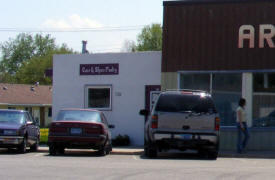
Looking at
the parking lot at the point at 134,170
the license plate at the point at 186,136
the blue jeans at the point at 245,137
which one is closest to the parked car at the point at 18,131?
the parking lot at the point at 134,170

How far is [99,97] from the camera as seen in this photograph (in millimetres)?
24156

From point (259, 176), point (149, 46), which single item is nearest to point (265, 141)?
point (259, 176)

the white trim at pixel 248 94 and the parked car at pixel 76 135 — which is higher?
the white trim at pixel 248 94

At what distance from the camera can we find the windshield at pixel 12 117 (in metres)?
19.3

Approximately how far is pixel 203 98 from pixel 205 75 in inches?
187

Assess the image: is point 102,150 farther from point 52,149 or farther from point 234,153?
point 234,153

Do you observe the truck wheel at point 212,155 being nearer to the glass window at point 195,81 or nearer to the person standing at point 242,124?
the person standing at point 242,124

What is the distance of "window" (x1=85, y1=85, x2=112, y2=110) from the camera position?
24.0 meters

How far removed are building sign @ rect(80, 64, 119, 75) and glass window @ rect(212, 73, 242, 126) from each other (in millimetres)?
4385

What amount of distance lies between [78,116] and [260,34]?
23.8ft

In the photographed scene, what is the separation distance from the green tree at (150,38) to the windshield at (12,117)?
6508cm

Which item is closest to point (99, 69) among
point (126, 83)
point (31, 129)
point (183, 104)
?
point (126, 83)

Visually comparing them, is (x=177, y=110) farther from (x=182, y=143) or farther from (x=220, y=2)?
(x=220, y=2)

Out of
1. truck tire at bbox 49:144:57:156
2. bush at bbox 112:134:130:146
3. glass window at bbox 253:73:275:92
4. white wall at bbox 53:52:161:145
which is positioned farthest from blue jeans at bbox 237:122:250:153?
truck tire at bbox 49:144:57:156
